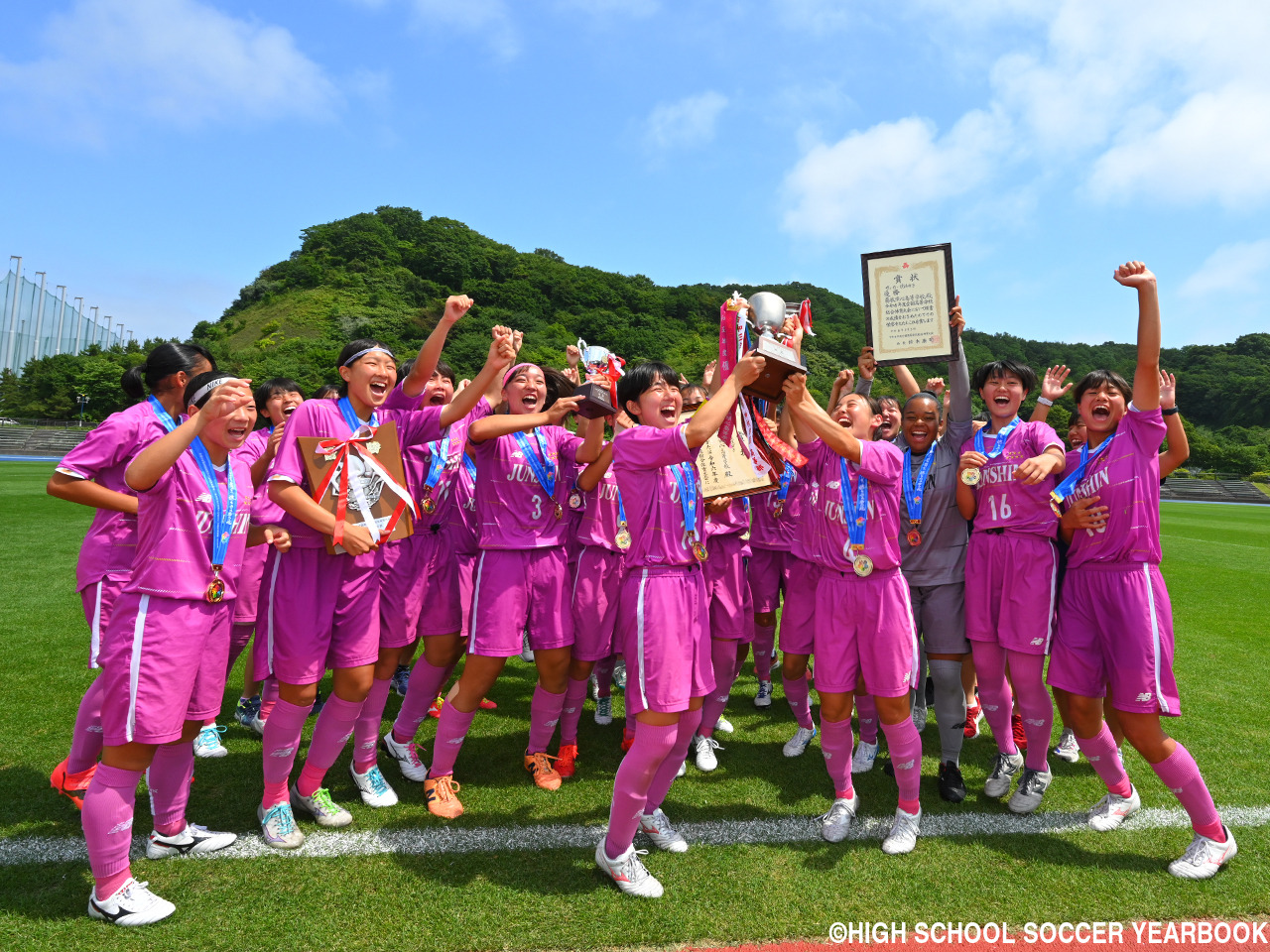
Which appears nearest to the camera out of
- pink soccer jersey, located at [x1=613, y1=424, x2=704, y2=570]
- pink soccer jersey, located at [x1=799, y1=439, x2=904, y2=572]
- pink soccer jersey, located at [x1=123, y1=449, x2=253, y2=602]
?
pink soccer jersey, located at [x1=123, y1=449, x2=253, y2=602]

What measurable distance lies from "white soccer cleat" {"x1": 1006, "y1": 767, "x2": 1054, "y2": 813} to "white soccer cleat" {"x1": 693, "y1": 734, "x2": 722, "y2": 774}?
6.02 feet

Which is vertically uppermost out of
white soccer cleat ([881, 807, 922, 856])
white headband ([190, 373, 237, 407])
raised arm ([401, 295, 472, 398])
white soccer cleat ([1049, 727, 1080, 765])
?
raised arm ([401, 295, 472, 398])

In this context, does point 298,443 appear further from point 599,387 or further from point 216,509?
point 599,387

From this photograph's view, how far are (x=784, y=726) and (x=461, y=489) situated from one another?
319cm

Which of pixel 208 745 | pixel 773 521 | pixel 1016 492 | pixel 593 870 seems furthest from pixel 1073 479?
pixel 208 745

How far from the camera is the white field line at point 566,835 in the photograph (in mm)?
3486

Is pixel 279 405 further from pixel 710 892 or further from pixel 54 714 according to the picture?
pixel 710 892

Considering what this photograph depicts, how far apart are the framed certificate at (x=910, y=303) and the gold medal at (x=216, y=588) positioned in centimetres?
404

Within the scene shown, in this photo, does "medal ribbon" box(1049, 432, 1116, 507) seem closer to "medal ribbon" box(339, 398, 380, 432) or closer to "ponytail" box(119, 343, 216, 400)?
"medal ribbon" box(339, 398, 380, 432)

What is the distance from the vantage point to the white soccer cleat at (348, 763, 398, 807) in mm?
4047

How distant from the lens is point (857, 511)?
381cm

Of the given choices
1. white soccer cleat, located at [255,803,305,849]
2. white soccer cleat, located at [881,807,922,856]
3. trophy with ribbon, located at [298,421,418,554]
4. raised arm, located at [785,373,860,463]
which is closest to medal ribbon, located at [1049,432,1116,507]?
raised arm, located at [785,373,860,463]

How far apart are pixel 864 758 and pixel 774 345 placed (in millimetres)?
3095

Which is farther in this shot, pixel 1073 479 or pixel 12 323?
pixel 12 323
